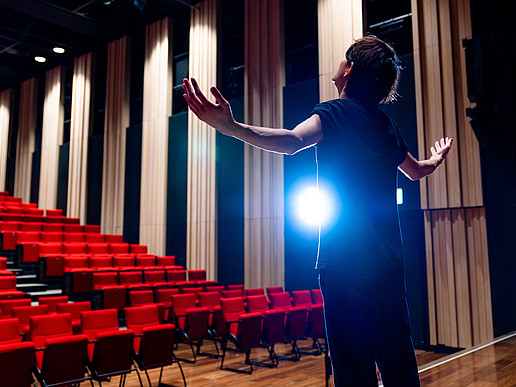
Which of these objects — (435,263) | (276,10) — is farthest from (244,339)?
(276,10)

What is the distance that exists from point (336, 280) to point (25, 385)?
326 centimetres

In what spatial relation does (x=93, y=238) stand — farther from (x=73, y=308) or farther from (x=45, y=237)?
(x=73, y=308)

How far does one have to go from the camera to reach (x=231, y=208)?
8.98 metres

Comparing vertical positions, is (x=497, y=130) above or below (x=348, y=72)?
above

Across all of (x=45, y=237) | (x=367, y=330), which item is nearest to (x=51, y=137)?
(x=45, y=237)

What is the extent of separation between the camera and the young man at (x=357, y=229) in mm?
867

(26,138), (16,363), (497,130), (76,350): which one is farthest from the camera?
(26,138)

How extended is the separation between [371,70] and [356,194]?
27cm

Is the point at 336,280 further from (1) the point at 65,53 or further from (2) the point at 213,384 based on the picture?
(1) the point at 65,53

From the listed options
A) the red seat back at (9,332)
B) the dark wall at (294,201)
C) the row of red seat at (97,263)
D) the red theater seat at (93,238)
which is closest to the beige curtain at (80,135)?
the red theater seat at (93,238)

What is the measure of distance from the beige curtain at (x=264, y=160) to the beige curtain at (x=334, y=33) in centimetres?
92

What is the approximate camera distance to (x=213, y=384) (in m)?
4.56

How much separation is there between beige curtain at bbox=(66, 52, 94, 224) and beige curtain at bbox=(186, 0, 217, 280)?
147 inches

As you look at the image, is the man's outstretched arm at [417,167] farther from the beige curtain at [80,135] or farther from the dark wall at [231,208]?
the beige curtain at [80,135]
